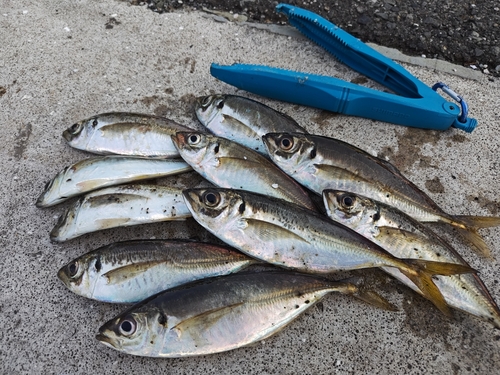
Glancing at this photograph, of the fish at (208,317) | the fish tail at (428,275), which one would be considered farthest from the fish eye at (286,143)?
the fish tail at (428,275)

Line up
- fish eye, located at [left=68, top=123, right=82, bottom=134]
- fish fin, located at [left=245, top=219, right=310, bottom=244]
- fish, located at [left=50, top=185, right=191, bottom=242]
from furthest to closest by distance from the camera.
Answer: fish eye, located at [left=68, top=123, right=82, bottom=134]
fish, located at [left=50, top=185, right=191, bottom=242]
fish fin, located at [left=245, top=219, right=310, bottom=244]

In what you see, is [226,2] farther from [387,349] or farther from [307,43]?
[387,349]

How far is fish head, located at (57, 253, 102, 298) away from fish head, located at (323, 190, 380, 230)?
4.32ft

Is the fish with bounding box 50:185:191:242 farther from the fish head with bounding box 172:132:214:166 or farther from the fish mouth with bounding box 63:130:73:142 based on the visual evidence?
the fish mouth with bounding box 63:130:73:142

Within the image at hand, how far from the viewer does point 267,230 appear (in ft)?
6.72

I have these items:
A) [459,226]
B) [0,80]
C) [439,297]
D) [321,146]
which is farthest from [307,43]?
[0,80]

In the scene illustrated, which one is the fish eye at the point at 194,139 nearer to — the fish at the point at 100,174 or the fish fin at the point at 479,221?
the fish at the point at 100,174

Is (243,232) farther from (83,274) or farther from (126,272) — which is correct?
(83,274)

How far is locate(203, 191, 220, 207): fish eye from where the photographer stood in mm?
2057

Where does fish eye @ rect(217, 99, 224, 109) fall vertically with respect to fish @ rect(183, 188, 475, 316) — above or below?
above

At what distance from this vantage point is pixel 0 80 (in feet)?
10.3

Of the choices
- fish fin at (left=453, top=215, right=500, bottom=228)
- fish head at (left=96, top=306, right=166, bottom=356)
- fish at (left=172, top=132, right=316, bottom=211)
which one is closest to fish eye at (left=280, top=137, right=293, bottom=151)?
fish at (left=172, top=132, right=316, bottom=211)

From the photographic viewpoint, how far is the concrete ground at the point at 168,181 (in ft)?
6.60

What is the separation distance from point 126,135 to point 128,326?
4.28 feet
